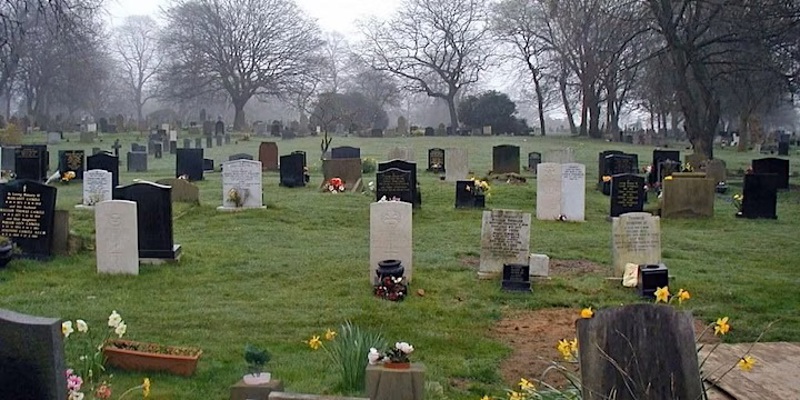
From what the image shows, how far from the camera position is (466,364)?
23.2 feet

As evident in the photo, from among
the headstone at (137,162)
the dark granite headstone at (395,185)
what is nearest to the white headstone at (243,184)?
the dark granite headstone at (395,185)

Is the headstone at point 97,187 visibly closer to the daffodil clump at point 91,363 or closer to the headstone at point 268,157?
the daffodil clump at point 91,363

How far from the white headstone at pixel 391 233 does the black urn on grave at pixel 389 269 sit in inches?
12.9

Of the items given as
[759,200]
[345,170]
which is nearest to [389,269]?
[759,200]

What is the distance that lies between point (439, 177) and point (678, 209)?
9323 mm

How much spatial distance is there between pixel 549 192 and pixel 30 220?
31.2 ft

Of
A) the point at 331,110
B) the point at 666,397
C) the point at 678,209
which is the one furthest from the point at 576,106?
the point at 666,397

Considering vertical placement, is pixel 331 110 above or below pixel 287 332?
above

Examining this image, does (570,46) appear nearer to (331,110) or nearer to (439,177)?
(331,110)

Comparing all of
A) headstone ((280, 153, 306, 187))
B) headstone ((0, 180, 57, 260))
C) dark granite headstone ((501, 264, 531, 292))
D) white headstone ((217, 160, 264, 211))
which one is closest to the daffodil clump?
headstone ((0, 180, 57, 260))

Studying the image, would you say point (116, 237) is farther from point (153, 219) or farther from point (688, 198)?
point (688, 198)

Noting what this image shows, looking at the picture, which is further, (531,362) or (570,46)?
(570,46)

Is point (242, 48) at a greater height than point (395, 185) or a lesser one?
greater

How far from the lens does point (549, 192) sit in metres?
16.4
